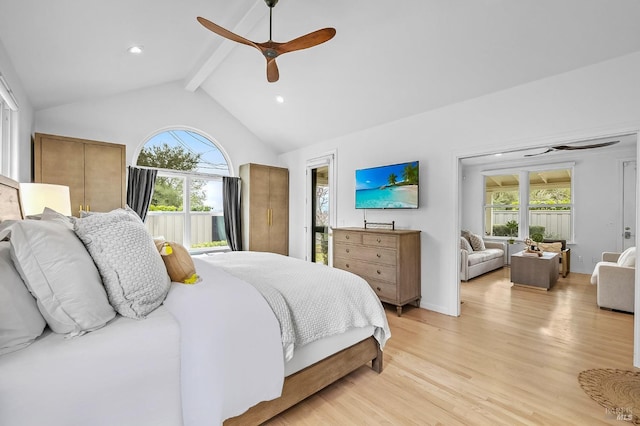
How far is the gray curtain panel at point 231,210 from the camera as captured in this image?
5082 millimetres

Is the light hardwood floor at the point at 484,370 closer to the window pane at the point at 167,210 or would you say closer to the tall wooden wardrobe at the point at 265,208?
the tall wooden wardrobe at the point at 265,208

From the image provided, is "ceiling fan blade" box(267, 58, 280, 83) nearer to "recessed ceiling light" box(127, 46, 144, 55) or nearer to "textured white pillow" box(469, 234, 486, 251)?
Result: "recessed ceiling light" box(127, 46, 144, 55)

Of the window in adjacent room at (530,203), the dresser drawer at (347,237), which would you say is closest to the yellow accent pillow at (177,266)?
the dresser drawer at (347,237)

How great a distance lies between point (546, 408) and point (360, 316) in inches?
49.6

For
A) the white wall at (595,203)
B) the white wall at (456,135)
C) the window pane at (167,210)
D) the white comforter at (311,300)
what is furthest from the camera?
the white wall at (595,203)

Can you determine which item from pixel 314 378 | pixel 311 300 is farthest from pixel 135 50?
pixel 314 378

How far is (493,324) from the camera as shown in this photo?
124 inches

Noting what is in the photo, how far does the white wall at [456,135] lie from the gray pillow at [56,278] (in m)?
3.40

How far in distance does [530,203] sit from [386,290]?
16.7 feet

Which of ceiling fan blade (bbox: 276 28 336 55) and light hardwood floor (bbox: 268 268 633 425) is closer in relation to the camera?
light hardwood floor (bbox: 268 268 633 425)

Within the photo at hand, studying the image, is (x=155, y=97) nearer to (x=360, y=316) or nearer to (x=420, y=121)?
(x=420, y=121)

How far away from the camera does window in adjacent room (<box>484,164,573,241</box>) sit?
238 inches

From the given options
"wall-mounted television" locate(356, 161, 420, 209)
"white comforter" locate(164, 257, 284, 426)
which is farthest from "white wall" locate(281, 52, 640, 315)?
"white comforter" locate(164, 257, 284, 426)

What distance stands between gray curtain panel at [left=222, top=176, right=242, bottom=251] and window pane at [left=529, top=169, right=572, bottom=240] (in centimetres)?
597
